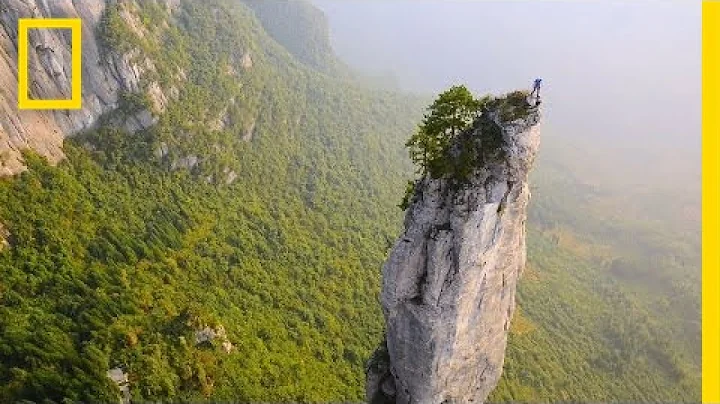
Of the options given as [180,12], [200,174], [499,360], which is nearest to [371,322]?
[200,174]

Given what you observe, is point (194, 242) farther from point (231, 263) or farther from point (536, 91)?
point (536, 91)

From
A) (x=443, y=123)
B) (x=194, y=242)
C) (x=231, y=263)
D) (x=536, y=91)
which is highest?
(x=536, y=91)

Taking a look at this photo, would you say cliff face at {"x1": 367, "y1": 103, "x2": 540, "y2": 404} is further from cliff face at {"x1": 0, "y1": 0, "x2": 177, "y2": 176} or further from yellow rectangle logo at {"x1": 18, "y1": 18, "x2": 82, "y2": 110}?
yellow rectangle logo at {"x1": 18, "y1": 18, "x2": 82, "y2": 110}

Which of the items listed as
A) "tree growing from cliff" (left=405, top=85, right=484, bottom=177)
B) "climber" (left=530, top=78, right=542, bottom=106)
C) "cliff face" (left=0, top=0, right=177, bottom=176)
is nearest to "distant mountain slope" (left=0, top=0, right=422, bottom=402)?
"cliff face" (left=0, top=0, right=177, bottom=176)

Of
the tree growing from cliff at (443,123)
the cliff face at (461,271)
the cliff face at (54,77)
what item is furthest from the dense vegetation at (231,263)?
the tree growing from cliff at (443,123)

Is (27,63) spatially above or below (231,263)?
above

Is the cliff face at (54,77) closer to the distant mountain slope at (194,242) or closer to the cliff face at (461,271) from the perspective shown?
the distant mountain slope at (194,242)

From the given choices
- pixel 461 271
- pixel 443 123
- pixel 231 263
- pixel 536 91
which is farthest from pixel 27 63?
pixel 536 91
